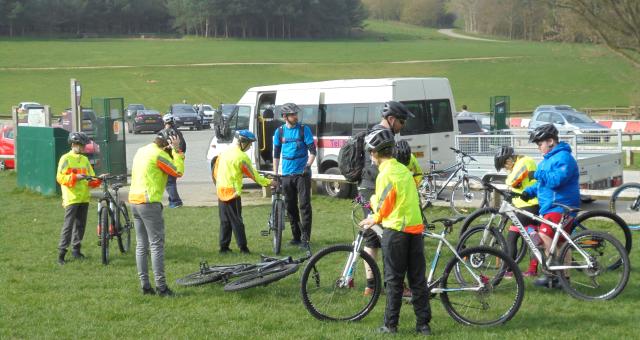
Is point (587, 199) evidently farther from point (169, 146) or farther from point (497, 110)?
point (497, 110)

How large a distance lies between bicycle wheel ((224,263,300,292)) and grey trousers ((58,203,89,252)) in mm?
3185

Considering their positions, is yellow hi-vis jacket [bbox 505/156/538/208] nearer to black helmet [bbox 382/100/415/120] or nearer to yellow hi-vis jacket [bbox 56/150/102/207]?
black helmet [bbox 382/100/415/120]

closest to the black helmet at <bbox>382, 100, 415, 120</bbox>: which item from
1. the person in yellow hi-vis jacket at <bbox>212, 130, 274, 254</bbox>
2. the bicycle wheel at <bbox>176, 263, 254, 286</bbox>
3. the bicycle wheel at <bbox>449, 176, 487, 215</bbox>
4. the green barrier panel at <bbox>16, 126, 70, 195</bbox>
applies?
the bicycle wheel at <bbox>176, 263, 254, 286</bbox>

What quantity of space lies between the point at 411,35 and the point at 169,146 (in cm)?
12764

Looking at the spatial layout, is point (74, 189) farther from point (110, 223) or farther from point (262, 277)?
point (262, 277)

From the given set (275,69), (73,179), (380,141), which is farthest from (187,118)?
(380,141)

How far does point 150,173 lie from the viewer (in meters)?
8.77

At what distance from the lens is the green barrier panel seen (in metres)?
18.5

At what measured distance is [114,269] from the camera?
406 inches

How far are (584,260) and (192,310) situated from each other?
3.68m

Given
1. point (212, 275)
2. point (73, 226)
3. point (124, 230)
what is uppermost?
point (73, 226)

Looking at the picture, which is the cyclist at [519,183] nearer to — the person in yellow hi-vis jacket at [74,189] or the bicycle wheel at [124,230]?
the bicycle wheel at [124,230]

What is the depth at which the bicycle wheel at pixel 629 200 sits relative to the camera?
12688mm

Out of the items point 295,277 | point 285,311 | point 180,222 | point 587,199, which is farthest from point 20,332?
point 587,199
